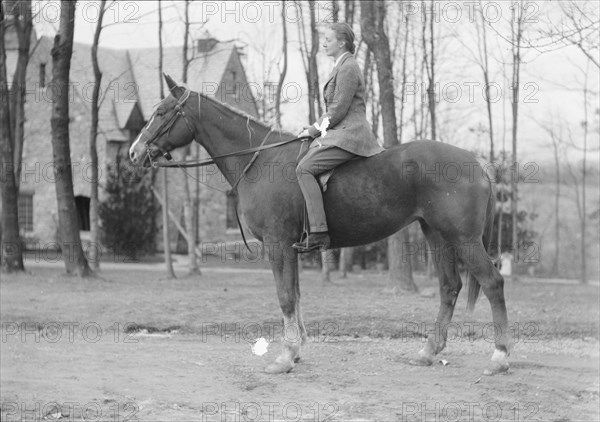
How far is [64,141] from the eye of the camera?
2050 centimetres

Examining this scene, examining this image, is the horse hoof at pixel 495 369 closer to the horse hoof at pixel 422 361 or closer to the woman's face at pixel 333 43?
the horse hoof at pixel 422 361

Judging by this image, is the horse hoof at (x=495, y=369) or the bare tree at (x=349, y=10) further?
the bare tree at (x=349, y=10)

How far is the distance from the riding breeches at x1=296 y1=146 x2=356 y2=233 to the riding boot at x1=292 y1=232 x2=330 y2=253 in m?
0.09

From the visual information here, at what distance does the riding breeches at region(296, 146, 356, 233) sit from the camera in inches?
334

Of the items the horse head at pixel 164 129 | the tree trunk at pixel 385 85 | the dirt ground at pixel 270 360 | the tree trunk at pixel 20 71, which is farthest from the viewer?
the tree trunk at pixel 20 71

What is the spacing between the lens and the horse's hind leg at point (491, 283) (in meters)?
8.46

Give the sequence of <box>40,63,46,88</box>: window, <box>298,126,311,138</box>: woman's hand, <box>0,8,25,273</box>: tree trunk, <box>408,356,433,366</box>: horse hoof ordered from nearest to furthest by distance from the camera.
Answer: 1. <box>298,126,311,138</box>: woman's hand
2. <box>408,356,433,366</box>: horse hoof
3. <box>0,8,25,273</box>: tree trunk
4. <box>40,63,46,88</box>: window

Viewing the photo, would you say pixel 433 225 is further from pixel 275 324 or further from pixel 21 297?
pixel 21 297

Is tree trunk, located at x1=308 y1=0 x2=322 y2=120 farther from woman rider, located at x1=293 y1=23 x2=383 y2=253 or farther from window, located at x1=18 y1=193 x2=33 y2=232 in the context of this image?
window, located at x1=18 y1=193 x2=33 y2=232

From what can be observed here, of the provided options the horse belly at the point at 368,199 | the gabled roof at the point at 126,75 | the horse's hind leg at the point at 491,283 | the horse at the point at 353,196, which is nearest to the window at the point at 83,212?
the gabled roof at the point at 126,75

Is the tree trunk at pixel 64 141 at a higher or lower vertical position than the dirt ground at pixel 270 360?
higher

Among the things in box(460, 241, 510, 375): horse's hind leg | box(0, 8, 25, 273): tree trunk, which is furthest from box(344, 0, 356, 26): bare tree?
box(460, 241, 510, 375): horse's hind leg

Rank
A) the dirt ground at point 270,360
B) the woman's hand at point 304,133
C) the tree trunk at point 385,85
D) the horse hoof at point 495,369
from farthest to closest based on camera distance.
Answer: the tree trunk at point 385,85 → the woman's hand at point 304,133 → the horse hoof at point 495,369 → the dirt ground at point 270,360

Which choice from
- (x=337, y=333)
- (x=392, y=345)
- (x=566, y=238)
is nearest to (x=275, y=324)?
(x=337, y=333)
